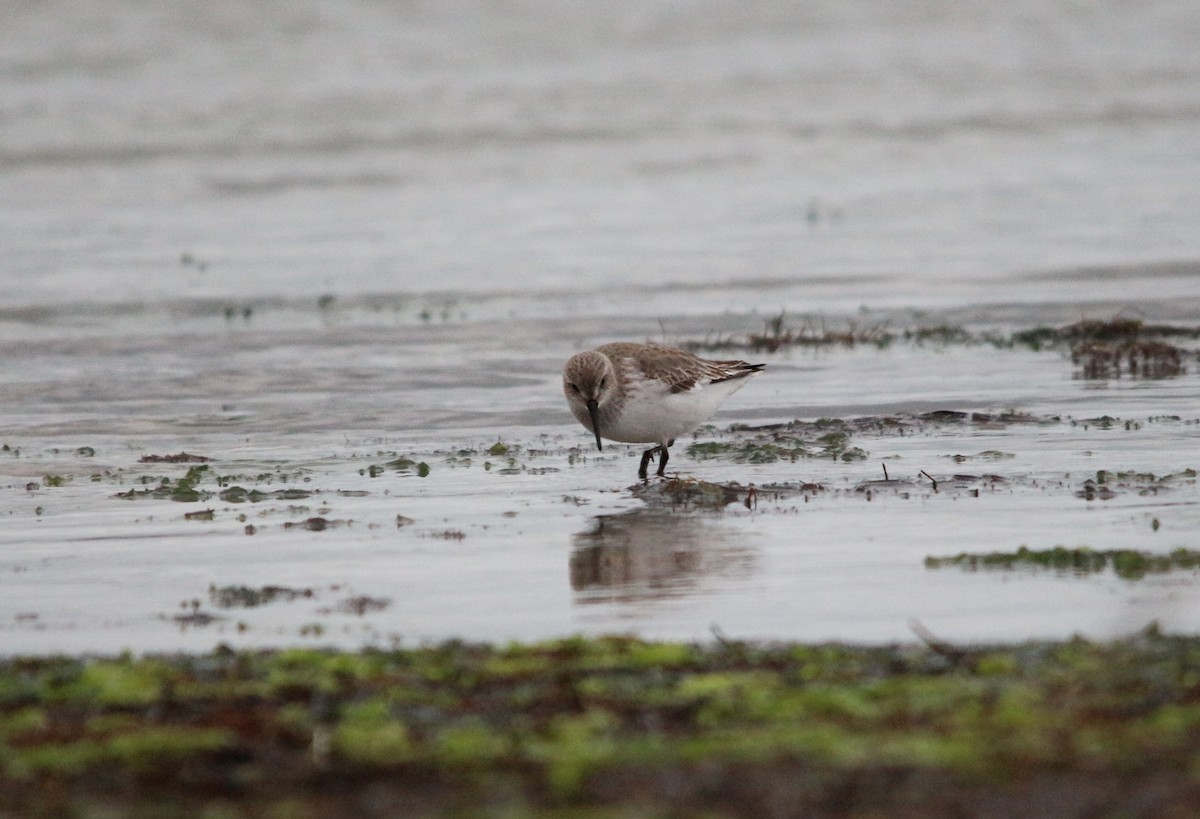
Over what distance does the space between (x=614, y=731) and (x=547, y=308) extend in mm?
15267

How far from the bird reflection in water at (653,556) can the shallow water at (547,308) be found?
0.04m

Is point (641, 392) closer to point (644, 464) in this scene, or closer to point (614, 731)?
point (644, 464)

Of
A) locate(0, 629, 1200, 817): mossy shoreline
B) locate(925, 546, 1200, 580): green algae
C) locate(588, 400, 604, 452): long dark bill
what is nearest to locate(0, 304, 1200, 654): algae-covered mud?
locate(925, 546, 1200, 580): green algae

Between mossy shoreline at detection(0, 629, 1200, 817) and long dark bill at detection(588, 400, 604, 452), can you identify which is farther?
long dark bill at detection(588, 400, 604, 452)

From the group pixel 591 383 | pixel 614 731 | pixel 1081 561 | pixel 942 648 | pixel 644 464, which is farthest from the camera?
pixel 644 464

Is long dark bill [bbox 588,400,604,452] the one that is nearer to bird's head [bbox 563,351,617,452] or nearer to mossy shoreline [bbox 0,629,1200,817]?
bird's head [bbox 563,351,617,452]

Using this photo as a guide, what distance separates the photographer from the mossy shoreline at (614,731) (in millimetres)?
5250

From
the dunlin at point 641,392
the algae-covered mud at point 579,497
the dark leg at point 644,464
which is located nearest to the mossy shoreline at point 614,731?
the algae-covered mud at point 579,497

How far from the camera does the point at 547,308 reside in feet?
69.5

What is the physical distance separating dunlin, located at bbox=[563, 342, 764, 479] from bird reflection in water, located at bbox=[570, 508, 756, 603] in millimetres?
980

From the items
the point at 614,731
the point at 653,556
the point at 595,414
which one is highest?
the point at 595,414

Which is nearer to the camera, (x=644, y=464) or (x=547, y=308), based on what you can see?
(x=644, y=464)

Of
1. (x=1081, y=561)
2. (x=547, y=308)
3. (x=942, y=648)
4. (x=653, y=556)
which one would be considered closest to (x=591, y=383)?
(x=653, y=556)

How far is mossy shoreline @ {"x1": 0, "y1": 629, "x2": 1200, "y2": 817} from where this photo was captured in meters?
5.25
